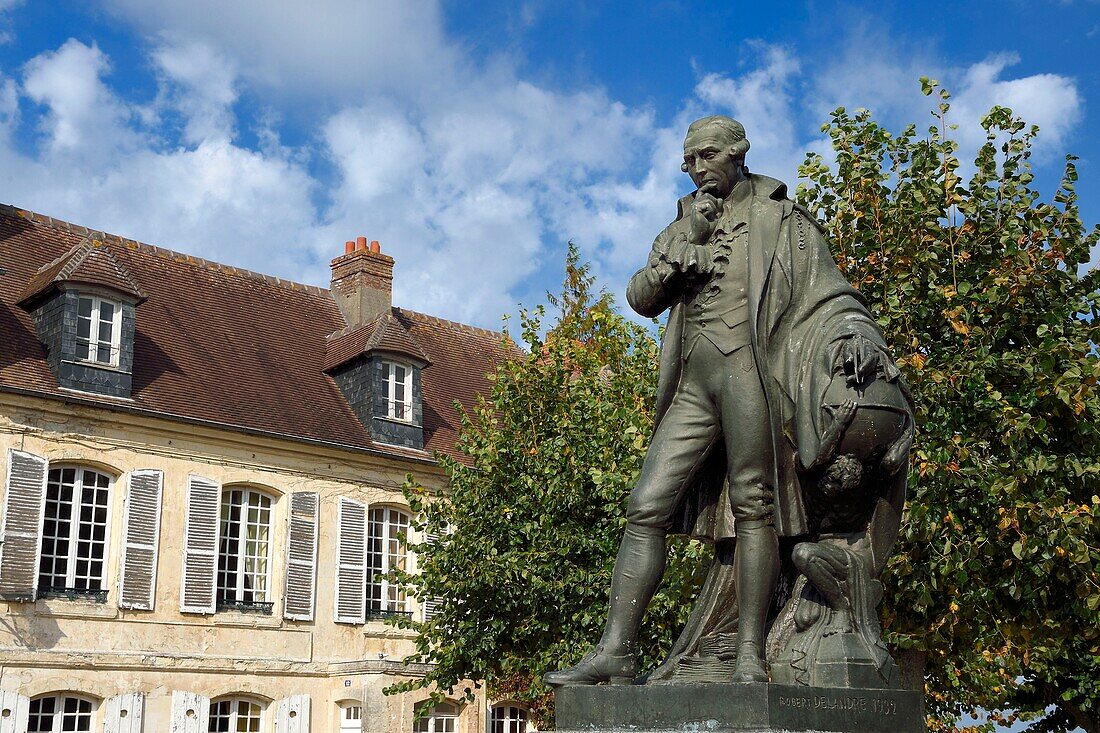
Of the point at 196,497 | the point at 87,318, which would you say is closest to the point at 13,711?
the point at 196,497

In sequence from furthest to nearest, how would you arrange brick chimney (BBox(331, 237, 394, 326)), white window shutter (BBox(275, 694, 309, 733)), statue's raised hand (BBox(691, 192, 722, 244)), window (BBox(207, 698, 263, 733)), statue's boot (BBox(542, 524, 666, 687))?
1. brick chimney (BBox(331, 237, 394, 326))
2. white window shutter (BBox(275, 694, 309, 733))
3. window (BBox(207, 698, 263, 733))
4. statue's raised hand (BBox(691, 192, 722, 244))
5. statue's boot (BBox(542, 524, 666, 687))

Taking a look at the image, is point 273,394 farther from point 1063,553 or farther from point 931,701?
point 1063,553

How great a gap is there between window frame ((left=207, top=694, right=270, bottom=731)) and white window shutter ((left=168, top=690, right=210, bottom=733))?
0.66 feet

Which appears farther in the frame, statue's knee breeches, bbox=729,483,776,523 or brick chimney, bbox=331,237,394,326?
brick chimney, bbox=331,237,394,326

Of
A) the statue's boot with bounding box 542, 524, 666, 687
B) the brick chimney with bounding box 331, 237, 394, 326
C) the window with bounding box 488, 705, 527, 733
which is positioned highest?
the brick chimney with bounding box 331, 237, 394, 326

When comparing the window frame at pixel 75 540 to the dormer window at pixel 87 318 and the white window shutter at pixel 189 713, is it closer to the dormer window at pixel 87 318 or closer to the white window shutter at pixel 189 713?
the dormer window at pixel 87 318

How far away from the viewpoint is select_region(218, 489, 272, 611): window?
23.4 m

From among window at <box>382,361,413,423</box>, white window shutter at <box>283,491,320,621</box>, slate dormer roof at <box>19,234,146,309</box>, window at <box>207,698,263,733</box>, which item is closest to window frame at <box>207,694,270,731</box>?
window at <box>207,698,263,733</box>

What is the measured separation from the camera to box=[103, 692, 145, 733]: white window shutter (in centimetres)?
2131

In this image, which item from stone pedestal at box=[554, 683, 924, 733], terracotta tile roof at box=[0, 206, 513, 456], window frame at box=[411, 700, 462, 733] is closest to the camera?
stone pedestal at box=[554, 683, 924, 733]

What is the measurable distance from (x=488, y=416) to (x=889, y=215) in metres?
8.50

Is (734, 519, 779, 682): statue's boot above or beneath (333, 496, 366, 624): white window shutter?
beneath

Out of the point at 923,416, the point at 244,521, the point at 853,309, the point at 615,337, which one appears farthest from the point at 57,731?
the point at 853,309

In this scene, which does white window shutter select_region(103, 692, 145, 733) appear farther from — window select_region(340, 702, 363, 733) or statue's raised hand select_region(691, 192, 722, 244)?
statue's raised hand select_region(691, 192, 722, 244)
